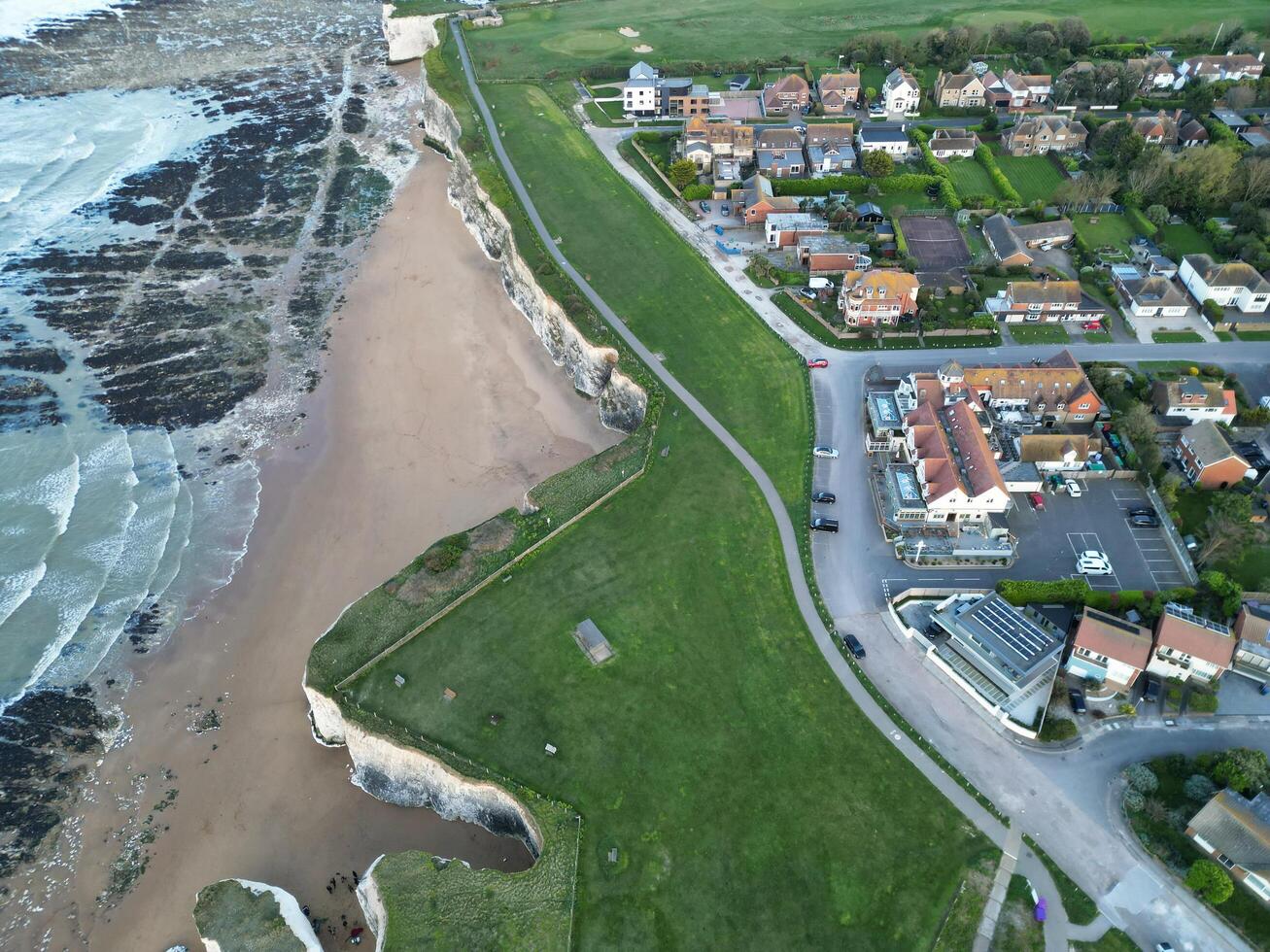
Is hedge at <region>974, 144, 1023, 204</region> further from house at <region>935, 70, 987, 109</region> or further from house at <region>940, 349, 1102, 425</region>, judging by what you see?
house at <region>940, 349, 1102, 425</region>

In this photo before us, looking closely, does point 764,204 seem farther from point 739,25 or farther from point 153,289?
point 739,25

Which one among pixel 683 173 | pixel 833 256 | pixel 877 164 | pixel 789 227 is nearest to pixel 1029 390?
pixel 833 256

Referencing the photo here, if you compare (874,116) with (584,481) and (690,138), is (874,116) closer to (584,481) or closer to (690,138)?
(690,138)

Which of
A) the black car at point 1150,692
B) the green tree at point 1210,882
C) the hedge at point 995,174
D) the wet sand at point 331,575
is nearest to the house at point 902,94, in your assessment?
the hedge at point 995,174

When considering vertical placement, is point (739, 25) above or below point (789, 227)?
above

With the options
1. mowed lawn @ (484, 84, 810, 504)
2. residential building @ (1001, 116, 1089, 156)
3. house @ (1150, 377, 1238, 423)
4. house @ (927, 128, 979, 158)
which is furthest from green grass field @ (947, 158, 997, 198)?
house @ (1150, 377, 1238, 423)

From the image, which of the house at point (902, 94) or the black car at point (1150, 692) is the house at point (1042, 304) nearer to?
the black car at point (1150, 692)
